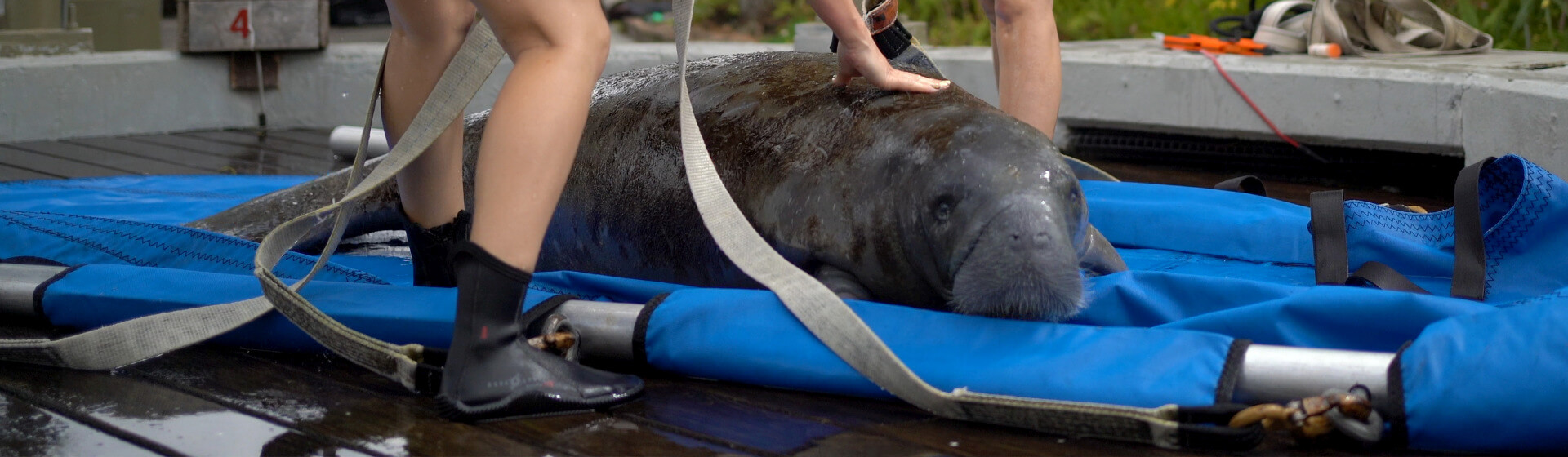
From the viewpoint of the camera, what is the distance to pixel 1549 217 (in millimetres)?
3277

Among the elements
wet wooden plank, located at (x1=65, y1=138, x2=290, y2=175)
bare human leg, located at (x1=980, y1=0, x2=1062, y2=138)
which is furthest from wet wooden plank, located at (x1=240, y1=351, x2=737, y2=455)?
wet wooden plank, located at (x1=65, y1=138, x2=290, y2=175)

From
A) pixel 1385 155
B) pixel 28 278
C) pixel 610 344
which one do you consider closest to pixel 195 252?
pixel 28 278

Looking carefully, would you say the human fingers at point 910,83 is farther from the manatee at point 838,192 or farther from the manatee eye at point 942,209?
the manatee eye at point 942,209

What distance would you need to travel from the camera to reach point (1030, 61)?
445cm

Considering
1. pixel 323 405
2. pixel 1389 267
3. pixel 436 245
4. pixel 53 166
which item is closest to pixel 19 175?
pixel 53 166

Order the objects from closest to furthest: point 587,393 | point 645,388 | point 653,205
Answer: point 587,393 < point 645,388 < point 653,205

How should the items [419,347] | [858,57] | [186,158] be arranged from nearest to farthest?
[419,347], [858,57], [186,158]

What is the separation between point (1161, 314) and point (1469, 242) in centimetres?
92

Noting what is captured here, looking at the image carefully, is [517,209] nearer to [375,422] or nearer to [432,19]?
[375,422]

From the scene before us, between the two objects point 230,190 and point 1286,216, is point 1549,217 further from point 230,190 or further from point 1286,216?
point 230,190

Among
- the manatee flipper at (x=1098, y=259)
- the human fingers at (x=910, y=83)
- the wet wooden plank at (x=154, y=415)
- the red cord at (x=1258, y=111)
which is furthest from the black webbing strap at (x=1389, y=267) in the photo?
the red cord at (x=1258, y=111)

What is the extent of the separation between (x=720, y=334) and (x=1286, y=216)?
2.03m

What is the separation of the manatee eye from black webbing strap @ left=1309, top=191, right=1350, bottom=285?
46.1 inches

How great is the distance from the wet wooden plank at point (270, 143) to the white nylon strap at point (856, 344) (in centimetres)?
463
